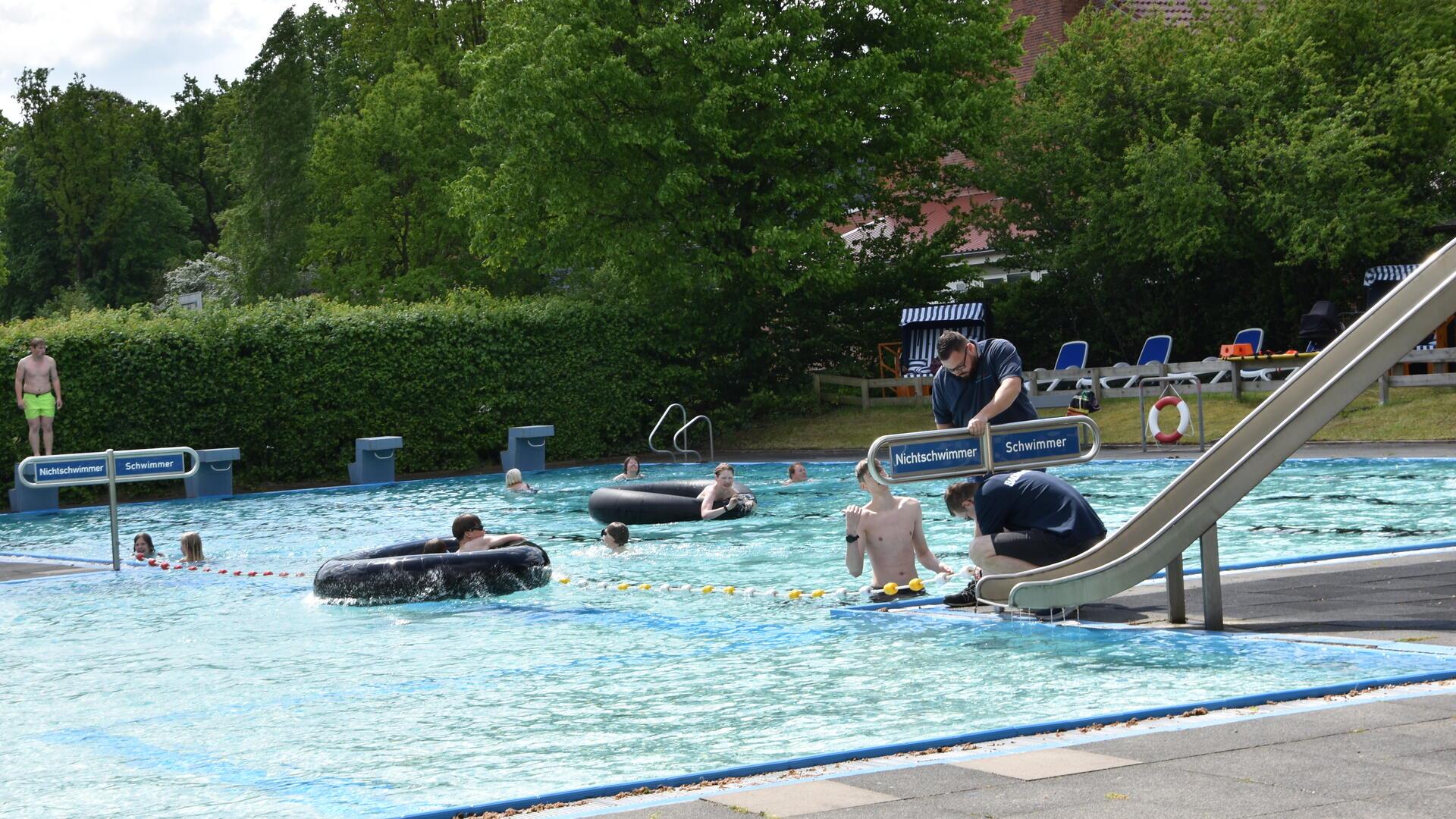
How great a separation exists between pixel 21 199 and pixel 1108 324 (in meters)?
54.6

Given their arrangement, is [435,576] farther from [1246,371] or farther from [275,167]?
[275,167]

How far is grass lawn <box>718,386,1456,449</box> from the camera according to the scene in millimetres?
23469

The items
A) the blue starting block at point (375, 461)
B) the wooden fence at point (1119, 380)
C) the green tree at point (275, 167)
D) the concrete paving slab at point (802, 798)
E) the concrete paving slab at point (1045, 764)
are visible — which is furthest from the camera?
the green tree at point (275, 167)

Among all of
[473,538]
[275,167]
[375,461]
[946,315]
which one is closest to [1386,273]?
[946,315]

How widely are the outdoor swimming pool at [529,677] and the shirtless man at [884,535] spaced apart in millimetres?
644

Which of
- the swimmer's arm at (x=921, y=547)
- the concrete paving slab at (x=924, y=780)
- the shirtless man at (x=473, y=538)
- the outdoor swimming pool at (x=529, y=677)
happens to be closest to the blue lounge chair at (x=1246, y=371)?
the outdoor swimming pool at (x=529, y=677)

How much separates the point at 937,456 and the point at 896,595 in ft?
6.05

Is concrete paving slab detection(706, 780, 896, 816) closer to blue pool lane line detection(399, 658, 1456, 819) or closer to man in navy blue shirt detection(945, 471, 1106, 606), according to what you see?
blue pool lane line detection(399, 658, 1456, 819)

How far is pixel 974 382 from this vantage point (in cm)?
1089

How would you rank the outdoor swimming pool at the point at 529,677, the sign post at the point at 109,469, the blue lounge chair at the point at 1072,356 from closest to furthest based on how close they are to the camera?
the outdoor swimming pool at the point at 529,677 → the sign post at the point at 109,469 → the blue lounge chair at the point at 1072,356

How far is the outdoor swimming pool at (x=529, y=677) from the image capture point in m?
6.92

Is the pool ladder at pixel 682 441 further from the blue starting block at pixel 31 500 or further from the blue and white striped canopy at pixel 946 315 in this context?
the blue starting block at pixel 31 500

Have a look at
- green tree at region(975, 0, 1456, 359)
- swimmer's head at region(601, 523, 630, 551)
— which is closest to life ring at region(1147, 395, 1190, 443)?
green tree at region(975, 0, 1456, 359)

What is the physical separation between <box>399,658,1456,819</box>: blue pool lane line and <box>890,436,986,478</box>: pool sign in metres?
2.96
